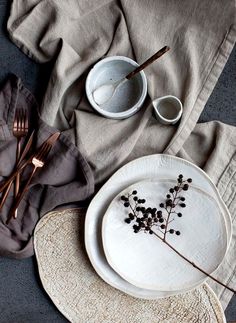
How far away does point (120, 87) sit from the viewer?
3.04 ft

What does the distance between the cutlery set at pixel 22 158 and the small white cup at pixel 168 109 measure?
0.17 metres

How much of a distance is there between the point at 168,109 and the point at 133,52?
114 millimetres

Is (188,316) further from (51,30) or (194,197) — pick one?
(51,30)

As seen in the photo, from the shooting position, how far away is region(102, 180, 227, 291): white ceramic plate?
0.88m

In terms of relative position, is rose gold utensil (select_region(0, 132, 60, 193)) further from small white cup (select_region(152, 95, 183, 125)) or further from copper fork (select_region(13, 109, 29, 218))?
small white cup (select_region(152, 95, 183, 125))

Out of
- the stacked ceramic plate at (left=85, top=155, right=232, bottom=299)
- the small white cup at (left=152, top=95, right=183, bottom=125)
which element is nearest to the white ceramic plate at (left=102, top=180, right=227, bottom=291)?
the stacked ceramic plate at (left=85, top=155, right=232, bottom=299)

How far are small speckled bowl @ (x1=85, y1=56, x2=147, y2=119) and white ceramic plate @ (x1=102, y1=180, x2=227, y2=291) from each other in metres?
0.13

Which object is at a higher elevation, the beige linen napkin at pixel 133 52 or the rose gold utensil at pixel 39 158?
the beige linen napkin at pixel 133 52

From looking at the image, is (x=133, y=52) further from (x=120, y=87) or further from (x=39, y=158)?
(x=39, y=158)

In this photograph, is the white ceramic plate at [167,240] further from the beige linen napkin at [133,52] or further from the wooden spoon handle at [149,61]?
the wooden spoon handle at [149,61]

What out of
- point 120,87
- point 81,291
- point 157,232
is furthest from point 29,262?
point 120,87

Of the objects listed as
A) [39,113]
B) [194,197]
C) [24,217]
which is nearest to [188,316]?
[194,197]

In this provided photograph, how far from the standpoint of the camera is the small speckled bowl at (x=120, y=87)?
0.90 metres

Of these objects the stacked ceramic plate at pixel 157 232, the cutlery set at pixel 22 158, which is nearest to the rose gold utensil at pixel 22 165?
the cutlery set at pixel 22 158
